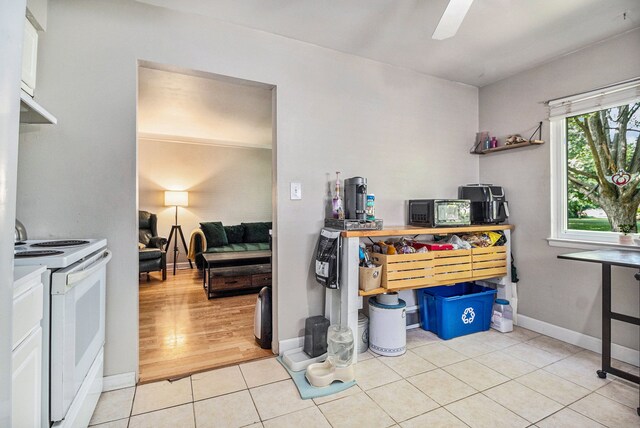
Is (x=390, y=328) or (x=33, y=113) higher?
(x=33, y=113)

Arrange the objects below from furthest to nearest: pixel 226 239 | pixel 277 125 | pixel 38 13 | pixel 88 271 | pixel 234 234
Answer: pixel 234 234, pixel 226 239, pixel 277 125, pixel 38 13, pixel 88 271

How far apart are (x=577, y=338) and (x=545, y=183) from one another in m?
1.26

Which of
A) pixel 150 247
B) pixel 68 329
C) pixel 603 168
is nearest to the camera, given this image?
pixel 68 329

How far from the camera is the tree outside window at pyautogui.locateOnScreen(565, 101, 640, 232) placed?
2172 millimetres

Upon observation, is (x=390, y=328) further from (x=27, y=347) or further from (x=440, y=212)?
(x=27, y=347)

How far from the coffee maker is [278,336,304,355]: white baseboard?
1002 millimetres

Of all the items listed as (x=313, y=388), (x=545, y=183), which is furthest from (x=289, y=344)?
(x=545, y=183)

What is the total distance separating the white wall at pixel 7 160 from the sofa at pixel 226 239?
3955mm

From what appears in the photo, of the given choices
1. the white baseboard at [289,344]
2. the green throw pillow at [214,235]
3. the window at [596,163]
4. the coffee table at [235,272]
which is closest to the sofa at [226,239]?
the green throw pillow at [214,235]

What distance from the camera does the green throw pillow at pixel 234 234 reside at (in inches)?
206

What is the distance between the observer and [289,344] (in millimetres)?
2254

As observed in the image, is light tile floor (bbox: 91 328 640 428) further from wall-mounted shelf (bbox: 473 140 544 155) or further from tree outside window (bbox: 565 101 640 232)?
wall-mounted shelf (bbox: 473 140 544 155)

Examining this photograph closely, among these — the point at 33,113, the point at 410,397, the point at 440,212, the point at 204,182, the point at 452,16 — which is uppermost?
the point at 452,16

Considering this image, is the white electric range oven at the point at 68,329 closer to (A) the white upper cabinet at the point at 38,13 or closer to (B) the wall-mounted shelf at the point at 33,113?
(B) the wall-mounted shelf at the point at 33,113
